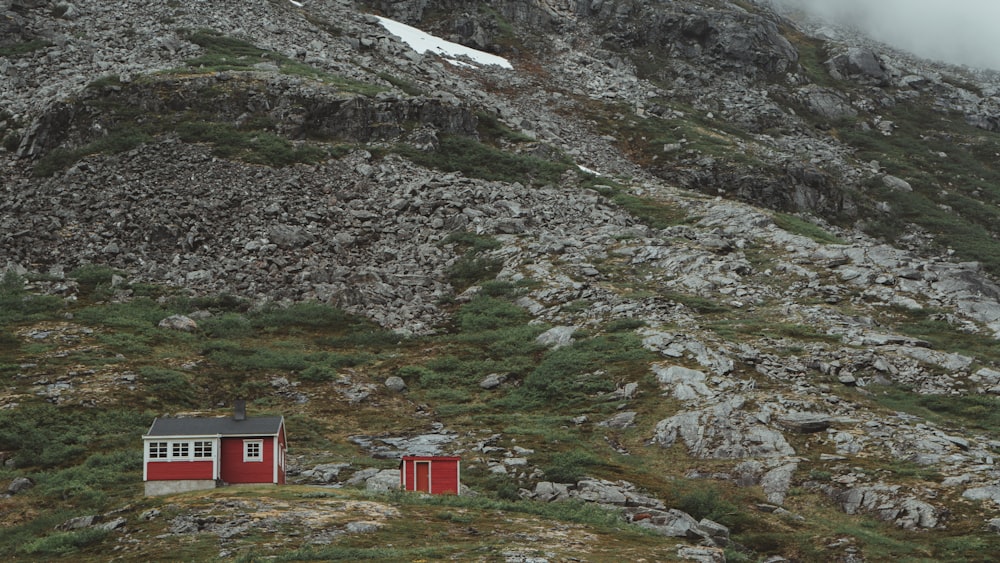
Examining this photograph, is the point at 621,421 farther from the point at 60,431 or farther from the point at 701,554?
the point at 60,431

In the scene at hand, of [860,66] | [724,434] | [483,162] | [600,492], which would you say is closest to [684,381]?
[724,434]

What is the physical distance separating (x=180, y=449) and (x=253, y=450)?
2.50 meters

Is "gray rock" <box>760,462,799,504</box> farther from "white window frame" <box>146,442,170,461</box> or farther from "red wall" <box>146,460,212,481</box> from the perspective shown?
"white window frame" <box>146,442,170,461</box>

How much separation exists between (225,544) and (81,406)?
19.6m

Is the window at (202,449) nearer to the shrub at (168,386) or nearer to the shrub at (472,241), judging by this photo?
the shrub at (168,386)

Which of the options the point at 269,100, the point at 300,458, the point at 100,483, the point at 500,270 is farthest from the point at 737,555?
the point at 269,100

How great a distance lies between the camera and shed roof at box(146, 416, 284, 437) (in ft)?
109

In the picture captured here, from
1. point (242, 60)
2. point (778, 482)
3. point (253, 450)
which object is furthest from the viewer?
point (242, 60)

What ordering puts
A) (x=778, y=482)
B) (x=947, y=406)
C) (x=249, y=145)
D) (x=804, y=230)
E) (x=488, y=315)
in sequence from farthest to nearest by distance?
(x=249, y=145)
(x=804, y=230)
(x=488, y=315)
(x=947, y=406)
(x=778, y=482)

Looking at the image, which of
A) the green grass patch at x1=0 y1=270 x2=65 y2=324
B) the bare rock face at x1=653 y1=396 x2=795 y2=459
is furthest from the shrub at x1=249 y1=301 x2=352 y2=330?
the bare rock face at x1=653 y1=396 x2=795 y2=459

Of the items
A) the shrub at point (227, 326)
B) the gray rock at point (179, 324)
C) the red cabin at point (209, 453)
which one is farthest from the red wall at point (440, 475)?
the gray rock at point (179, 324)

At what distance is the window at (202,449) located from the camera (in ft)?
110

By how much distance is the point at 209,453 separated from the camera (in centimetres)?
3344

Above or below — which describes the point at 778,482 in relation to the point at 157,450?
below
